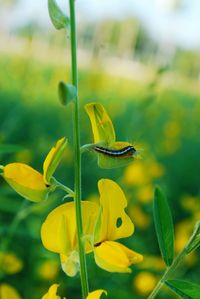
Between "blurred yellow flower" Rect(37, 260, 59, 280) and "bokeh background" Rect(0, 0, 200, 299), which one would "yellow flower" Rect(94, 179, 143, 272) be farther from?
"blurred yellow flower" Rect(37, 260, 59, 280)

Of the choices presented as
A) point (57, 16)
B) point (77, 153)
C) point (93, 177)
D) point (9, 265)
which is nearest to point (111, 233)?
point (77, 153)

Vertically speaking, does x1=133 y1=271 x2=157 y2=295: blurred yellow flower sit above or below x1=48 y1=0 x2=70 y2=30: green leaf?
below

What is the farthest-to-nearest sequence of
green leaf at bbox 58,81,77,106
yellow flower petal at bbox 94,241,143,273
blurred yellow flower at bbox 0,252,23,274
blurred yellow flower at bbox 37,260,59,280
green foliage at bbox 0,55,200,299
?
green foliage at bbox 0,55,200,299 < blurred yellow flower at bbox 37,260,59,280 < blurred yellow flower at bbox 0,252,23,274 < yellow flower petal at bbox 94,241,143,273 < green leaf at bbox 58,81,77,106

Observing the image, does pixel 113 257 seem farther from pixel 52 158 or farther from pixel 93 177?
pixel 93 177

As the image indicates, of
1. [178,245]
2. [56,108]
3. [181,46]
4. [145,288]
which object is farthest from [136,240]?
[181,46]

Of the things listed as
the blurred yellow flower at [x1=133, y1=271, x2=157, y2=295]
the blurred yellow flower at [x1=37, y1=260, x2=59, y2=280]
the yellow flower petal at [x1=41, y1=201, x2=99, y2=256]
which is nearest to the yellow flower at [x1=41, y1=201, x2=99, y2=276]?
the yellow flower petal at [x1=41, y1=201, x2=99, y2=256]

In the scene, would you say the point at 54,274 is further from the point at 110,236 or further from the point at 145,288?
the point at 110,236
